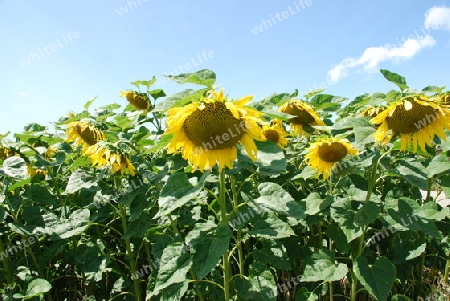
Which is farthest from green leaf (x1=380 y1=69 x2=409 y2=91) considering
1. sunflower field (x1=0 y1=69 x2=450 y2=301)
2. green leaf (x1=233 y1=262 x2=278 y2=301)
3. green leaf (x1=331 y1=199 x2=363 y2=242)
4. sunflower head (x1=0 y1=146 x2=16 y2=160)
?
sunflower head (x1=0 y1=146 x2=16 y2=160)

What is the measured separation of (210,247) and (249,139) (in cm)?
58

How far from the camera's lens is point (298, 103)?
2.76 metres

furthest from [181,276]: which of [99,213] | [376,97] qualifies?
[376,97]

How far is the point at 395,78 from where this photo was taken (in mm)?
1905

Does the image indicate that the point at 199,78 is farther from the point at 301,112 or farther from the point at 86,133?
the point at 86,133

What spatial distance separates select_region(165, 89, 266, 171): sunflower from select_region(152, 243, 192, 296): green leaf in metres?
0.47

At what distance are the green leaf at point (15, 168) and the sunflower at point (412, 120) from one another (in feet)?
7.29

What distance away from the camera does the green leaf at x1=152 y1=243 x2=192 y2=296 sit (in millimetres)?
1771

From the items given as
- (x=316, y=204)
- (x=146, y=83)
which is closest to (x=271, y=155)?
(x=316, y=204)

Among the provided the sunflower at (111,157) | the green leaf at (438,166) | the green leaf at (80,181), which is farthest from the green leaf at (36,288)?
the green leaf at (438,166)

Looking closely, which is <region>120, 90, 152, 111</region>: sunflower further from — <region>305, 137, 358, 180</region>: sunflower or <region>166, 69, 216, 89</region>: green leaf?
<region>166, 69, 216, 89</region>: green leaf

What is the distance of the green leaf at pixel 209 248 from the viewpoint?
1.67 m

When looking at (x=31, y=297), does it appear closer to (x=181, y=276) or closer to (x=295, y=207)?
(x=181, y=276)

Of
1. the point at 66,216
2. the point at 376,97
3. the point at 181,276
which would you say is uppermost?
the point at 66,216
